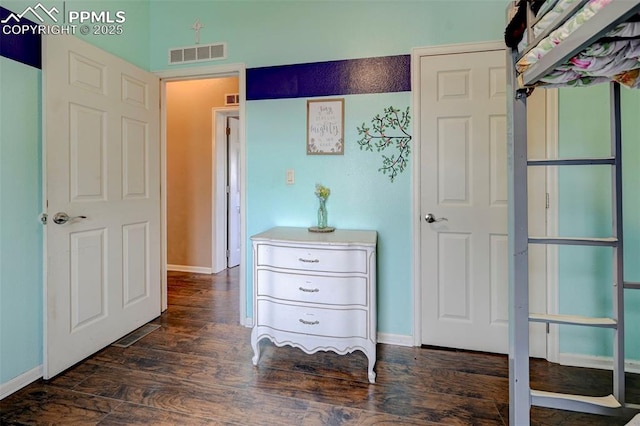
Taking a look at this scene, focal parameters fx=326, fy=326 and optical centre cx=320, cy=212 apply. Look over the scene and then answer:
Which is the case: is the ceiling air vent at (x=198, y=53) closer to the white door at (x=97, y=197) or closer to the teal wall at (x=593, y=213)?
the white door at (x=97, y=197)

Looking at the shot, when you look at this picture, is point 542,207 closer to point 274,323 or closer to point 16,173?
point 274,323

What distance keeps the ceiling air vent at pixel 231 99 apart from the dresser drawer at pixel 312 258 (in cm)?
269

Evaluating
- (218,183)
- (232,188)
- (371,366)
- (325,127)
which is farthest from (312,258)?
(232,188)

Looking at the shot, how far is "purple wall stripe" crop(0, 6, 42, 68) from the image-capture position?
67.5 inches

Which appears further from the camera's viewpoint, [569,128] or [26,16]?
[569,128]

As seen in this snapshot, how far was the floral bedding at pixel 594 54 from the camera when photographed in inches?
30.2

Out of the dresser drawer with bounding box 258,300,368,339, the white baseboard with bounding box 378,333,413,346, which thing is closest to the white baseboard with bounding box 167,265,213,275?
the dresser drawer with bounding box 258,300,368,339

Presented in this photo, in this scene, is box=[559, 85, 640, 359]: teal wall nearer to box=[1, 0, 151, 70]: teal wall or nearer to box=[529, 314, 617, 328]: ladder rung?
box=[529, 314, 617, 328]: ladder rung

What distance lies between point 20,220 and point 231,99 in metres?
2.78

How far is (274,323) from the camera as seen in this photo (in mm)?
2037

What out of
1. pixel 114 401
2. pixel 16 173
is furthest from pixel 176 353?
pixel 16 173

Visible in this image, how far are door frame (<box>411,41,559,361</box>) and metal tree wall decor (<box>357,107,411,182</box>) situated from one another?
2.7 inches

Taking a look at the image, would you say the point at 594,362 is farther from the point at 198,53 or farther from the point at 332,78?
the point at 198,53

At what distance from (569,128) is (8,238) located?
10.9ft
